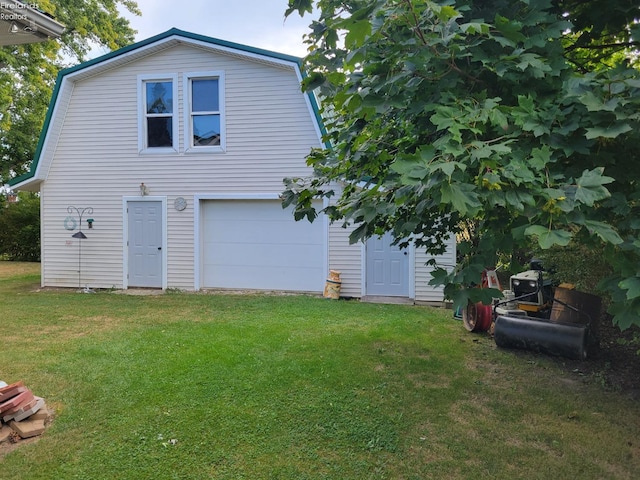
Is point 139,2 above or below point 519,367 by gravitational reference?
above

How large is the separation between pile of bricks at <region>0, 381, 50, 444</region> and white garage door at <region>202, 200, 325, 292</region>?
6.10 metres

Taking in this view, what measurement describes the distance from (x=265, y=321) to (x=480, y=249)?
15.9 feet

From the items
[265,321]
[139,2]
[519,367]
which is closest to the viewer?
[519,367]

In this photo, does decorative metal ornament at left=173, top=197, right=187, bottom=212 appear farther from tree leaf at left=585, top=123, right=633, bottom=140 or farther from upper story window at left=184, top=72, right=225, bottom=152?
tree leaf at left=585, top=123, right=633, bottom=140

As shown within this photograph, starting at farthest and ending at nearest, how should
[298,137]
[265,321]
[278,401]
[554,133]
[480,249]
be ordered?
[298,137], [265,321], [278,401], [480,249], [554,133]

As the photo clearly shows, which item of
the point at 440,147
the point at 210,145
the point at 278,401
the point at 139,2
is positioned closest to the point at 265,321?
the point at 278,401

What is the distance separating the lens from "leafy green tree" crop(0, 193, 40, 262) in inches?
611

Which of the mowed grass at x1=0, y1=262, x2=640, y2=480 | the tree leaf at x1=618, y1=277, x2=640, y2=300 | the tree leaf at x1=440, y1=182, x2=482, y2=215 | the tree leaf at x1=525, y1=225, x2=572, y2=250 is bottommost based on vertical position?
the mowed grass at x1=0, y1=262, x2=640, y2=480

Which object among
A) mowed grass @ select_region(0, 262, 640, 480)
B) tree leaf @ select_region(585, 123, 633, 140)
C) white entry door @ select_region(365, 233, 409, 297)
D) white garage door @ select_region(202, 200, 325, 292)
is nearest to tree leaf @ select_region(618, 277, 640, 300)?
tree leaf @ select_region(585, 123, 633, 140)

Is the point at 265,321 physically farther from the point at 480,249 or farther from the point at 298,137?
the point at 480,249

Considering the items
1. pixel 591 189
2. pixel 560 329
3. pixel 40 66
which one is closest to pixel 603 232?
pixel 591 189

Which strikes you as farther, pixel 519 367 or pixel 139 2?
pixel 139 2

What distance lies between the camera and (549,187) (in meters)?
1.60

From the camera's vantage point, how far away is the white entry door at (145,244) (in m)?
9.50
